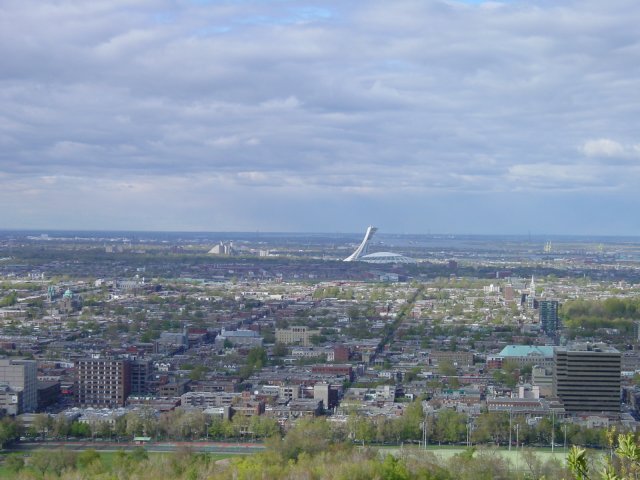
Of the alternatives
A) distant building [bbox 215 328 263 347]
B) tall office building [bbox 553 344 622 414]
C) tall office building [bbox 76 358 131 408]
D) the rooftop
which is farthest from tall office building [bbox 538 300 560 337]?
tall office building [bbox 76 358 131 408]

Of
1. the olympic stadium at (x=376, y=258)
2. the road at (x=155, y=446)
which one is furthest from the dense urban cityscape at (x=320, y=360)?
the olympic stadium at (x=376, y=258)

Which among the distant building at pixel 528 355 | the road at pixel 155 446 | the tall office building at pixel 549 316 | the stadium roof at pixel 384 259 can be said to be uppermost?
the stadium roof at pixel 384 259

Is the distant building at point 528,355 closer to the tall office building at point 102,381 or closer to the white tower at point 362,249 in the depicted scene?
the tall office building at point 102,381

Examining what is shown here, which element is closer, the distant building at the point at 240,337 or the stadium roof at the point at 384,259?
the distant building at the point at 240,337

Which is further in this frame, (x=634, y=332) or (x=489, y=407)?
(x=634, y=332)

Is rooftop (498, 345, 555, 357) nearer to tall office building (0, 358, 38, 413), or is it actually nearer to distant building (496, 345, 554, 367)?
distant building (496, 345, 554, 367)

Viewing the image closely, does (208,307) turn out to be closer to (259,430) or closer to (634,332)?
(634,332)

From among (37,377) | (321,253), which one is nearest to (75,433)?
(37,377)
